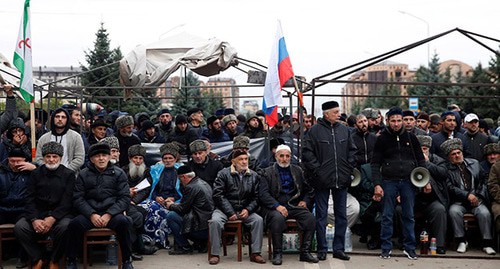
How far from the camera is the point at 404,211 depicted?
9.04 meters

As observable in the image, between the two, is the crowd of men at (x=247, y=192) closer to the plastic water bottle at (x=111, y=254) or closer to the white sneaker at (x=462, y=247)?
the white sneaker at (x=462, y=247)

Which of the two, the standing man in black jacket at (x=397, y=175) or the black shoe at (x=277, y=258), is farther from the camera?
the standing man in black jacket at (x=397, y=175)

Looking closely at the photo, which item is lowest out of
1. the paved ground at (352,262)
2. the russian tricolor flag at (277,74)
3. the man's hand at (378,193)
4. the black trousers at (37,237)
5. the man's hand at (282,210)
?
the paved ground at (352,262)

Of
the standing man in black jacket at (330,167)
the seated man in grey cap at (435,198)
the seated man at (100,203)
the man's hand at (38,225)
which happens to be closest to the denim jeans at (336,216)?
the standing man in black jacket at (330,167)

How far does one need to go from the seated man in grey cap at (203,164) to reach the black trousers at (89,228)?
6.30 feet

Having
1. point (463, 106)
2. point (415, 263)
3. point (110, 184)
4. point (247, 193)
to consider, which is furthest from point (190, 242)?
point (463, 106)

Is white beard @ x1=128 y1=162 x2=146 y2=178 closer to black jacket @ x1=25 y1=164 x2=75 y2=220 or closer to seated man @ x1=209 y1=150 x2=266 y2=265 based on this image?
seated man @ x1=209 y1=150 x2=266 y2=265

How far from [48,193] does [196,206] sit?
2117mm

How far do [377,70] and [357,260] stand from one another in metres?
158

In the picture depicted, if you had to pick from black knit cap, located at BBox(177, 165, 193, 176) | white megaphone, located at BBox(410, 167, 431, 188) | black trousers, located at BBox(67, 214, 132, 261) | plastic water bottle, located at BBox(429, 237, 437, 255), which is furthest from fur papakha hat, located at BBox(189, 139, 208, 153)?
plastic water bottle, located at BBox(429, 237, 437, 255)

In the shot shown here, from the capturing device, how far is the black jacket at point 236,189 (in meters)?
9.09

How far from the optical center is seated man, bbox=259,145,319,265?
875 cm

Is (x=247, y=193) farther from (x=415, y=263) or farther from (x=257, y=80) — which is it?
(x=257, y=80)

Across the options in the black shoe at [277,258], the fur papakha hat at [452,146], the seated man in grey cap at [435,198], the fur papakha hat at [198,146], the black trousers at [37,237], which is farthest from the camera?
the fur papakha hat at [198,146]
